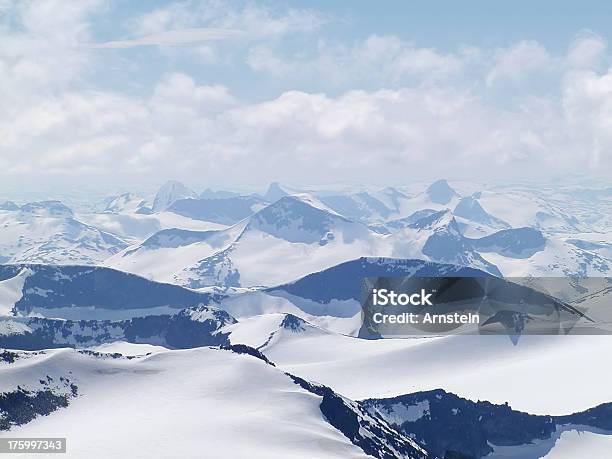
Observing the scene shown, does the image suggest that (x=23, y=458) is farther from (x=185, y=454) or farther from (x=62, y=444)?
(x=185, y=454)

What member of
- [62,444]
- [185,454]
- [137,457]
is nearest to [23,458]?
[62,444]

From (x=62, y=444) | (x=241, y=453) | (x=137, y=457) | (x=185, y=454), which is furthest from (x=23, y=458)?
(x=241, y=453)

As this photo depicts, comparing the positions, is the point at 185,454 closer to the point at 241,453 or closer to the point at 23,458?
the point at 241,453

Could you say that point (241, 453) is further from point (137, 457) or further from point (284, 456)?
point (137, 457)

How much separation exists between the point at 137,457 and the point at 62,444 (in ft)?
70.3

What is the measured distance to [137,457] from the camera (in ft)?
640

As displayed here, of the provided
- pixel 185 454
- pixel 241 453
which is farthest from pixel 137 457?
pixel 241 453

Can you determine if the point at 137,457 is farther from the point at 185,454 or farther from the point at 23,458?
the point at 23,458

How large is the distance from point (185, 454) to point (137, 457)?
13082 millimetres

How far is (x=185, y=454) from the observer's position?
199625mm

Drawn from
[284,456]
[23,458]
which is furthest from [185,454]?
[23,458]

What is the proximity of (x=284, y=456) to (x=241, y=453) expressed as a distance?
12134 millimetres

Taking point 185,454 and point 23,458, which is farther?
point 185,454

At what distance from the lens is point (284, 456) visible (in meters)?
198
